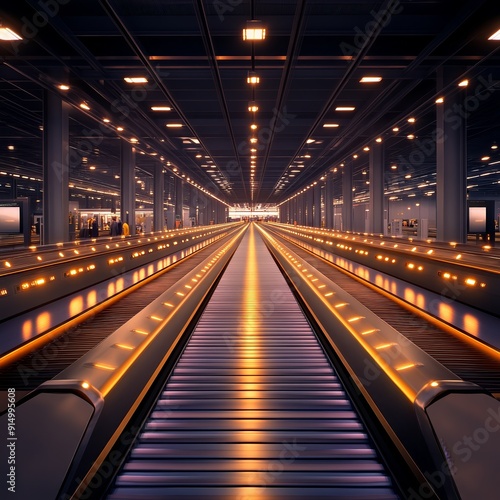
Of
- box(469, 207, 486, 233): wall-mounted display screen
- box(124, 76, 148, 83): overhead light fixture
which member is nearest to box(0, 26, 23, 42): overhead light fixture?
box(124, 76, 148, 83): overhead light fixture

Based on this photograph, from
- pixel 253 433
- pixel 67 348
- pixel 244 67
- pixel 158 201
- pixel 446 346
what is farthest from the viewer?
pixel 158 201

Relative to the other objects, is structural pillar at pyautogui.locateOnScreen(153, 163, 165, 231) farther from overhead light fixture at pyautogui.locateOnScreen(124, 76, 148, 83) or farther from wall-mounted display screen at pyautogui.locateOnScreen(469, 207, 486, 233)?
wall-mounted display screen at pyautogui.locateOnScreen(469, 207, 486, 233)

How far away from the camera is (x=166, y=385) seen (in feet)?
14.9

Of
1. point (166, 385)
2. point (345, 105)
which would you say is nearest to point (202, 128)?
point (345, 105)

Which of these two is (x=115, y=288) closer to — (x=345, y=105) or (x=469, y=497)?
(x=469, y=497)

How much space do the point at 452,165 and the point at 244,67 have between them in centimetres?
797

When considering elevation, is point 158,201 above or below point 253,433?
above

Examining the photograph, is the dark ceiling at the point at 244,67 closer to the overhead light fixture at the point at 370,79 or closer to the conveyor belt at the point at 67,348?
the overhead light fixture at the point at 370,79

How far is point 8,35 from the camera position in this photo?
10203 millimetres

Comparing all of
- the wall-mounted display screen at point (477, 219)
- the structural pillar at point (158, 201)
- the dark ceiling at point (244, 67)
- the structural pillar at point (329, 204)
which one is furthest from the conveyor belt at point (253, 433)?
the structural pillar at point (329, 204)

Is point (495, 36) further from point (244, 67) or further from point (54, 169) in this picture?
point (54, 169)

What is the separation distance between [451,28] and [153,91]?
10.8m

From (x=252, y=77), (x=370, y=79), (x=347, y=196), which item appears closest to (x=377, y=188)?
(x=347, y=196)

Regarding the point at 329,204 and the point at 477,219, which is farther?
the point at 329,204
